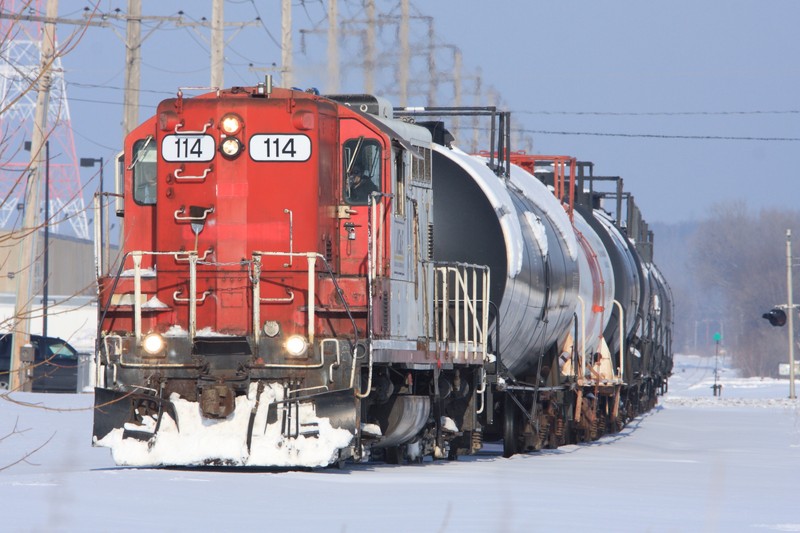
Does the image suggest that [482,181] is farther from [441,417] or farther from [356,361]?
[356,361]

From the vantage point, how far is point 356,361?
39.2 ft

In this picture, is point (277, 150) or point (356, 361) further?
point (277, 150)

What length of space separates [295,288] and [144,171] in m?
1.91

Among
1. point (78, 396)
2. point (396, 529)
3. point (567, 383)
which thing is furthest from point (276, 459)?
point (78, 396)

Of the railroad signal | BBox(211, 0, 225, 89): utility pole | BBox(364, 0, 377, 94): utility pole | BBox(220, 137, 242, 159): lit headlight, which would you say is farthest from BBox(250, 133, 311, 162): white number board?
the railroad signal

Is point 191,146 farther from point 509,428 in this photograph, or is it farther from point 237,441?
point 509,428

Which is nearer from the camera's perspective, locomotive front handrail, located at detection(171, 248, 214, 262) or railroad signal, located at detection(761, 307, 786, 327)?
locomotive front handrail, located at detection(171, 248, 214, 262)

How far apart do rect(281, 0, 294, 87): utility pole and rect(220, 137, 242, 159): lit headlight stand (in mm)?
18909

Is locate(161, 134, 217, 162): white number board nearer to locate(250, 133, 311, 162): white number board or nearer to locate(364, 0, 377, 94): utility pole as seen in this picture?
locate(250, 133, 311, 162): white number board

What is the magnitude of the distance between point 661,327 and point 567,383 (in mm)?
15829

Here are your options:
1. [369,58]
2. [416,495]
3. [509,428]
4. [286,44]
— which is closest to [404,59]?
[369,58]

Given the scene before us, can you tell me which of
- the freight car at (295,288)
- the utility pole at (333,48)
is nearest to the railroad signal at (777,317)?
the utility pole at (333,48)

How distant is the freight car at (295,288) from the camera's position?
11906mm

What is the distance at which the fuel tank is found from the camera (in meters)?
15.7
